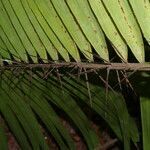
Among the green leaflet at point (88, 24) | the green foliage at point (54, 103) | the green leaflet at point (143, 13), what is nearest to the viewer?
the green leaflet at point (143, 13)

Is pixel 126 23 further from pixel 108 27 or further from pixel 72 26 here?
pixel 72 26

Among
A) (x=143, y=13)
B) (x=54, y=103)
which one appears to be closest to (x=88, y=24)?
(x=143, y=13)

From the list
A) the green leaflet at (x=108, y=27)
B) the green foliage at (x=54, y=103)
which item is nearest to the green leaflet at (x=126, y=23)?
the green leaflet at (x=108, y=27)

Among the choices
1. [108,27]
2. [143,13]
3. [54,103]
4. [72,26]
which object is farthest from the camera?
[54,103]

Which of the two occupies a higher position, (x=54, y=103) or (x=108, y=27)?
(x=108, y=27)

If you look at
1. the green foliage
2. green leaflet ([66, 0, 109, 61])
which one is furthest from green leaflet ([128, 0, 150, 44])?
the green foliage

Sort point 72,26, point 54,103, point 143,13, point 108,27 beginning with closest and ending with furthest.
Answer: point 143,13, point 108,27, point 72,26, point 54,103

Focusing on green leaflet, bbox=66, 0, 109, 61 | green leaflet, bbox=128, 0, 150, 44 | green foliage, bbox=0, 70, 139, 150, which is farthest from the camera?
green foliage, bbox=0, 70, 139, 150

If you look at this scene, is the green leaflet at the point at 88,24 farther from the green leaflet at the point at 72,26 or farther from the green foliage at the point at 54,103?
the green foliage at the point at 54,103

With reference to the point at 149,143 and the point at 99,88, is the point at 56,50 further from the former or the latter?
the point at 149,143

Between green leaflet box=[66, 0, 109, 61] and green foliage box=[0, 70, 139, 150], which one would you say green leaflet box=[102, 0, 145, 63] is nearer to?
green leaflet box=[66, 0, 109, 61]

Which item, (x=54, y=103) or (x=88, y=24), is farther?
(x=54, y=103)
